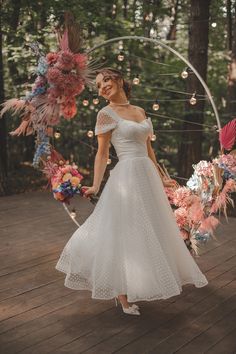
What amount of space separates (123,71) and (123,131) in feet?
19.5

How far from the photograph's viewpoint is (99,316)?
12.0ft

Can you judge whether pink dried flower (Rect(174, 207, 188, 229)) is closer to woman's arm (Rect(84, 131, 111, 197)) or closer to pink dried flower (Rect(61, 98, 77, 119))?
woman's arm (Rect(84, 131, 111, 197))

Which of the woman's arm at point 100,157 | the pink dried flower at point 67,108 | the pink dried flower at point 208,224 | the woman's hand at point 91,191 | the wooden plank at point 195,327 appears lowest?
the wooden plank at point 195,327

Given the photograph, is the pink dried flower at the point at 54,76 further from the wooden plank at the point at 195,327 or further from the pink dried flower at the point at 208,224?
the wooden plank at the point at 195,327

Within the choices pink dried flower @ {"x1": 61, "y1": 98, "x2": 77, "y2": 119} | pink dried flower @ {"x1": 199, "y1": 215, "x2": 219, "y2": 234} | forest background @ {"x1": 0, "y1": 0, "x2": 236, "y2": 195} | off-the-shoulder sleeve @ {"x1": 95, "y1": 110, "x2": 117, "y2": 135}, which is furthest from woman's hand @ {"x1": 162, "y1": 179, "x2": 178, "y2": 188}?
forest background @ {"x1": 0, "y1": 0, "x2": 236, "y2": 195}

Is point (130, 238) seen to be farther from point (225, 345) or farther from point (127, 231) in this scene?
point (225, 345)

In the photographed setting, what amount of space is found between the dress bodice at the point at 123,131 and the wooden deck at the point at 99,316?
119 centimetres

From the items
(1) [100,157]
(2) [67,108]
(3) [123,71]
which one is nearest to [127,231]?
(1) [100,157]

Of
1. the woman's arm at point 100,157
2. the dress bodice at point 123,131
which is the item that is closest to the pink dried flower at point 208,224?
the dress bodice at point 123,131

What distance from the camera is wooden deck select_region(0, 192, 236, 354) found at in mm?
3174

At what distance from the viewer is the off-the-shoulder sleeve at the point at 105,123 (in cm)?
366

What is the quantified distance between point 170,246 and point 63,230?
9.26 feet

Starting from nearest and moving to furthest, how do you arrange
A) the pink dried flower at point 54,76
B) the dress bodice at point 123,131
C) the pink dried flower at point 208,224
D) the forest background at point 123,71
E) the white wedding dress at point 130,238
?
the white wedding dress at point 130,238
the dress bodice at point 123,131
the pink dried flower at point 54,76
the pink dried flower at point 208,224
the forest background at point 123,71

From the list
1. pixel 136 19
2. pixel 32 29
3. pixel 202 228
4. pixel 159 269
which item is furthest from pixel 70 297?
pixel 136 19
